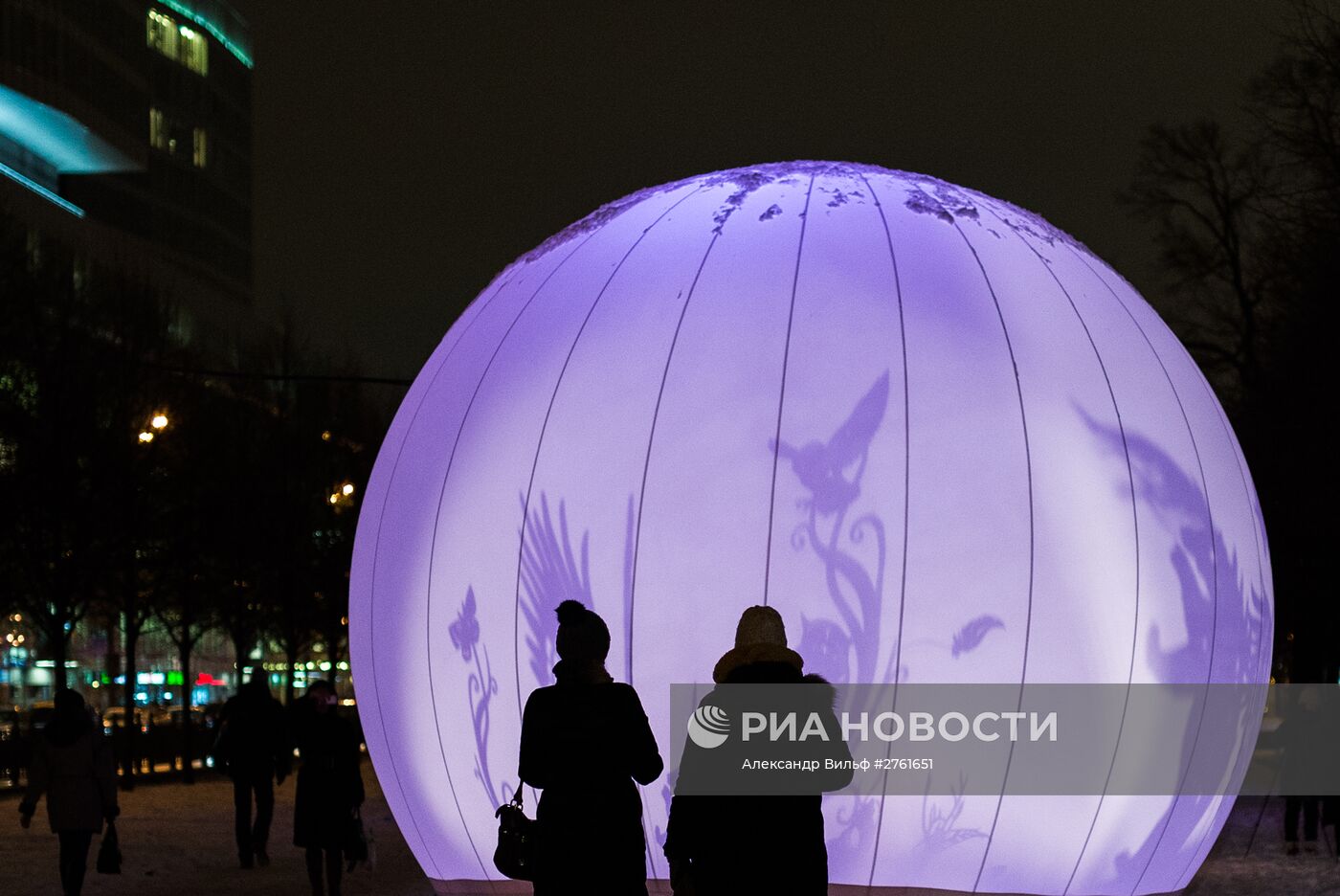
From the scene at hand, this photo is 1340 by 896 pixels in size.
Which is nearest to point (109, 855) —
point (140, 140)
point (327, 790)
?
point (327, 790)

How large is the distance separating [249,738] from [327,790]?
401 cm

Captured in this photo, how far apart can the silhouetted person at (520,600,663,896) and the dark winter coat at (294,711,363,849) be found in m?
5.65

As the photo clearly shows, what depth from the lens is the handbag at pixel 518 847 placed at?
21.2ft

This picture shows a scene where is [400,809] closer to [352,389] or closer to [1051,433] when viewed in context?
[1051,433]

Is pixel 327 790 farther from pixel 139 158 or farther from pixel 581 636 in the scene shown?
pixel 139 158

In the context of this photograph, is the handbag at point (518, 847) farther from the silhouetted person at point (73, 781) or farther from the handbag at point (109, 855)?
the handbag at point (109, 855)

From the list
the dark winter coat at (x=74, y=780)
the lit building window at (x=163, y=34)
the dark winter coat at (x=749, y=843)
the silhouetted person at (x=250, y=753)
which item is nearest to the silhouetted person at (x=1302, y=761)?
the silhouetted person at (x=250, y=753)

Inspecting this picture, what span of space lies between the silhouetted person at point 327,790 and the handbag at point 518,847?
5481 mm

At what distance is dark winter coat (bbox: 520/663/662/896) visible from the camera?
20.9 feet

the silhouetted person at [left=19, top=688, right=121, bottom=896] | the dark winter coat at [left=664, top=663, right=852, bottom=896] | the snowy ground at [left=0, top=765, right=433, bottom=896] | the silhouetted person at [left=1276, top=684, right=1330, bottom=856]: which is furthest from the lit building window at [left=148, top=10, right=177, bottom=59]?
the dark winter coat at [left=664, top=663, right=852, bottom=896]

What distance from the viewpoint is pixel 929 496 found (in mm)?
8125

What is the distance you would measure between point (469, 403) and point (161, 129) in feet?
261

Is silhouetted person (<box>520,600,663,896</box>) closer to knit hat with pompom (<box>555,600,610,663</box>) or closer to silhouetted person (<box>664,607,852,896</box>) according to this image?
knit hat with pompom (<box>555,600,610,663</box>)

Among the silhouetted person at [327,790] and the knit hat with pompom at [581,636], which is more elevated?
the knit hat with pompom at [581,636]
